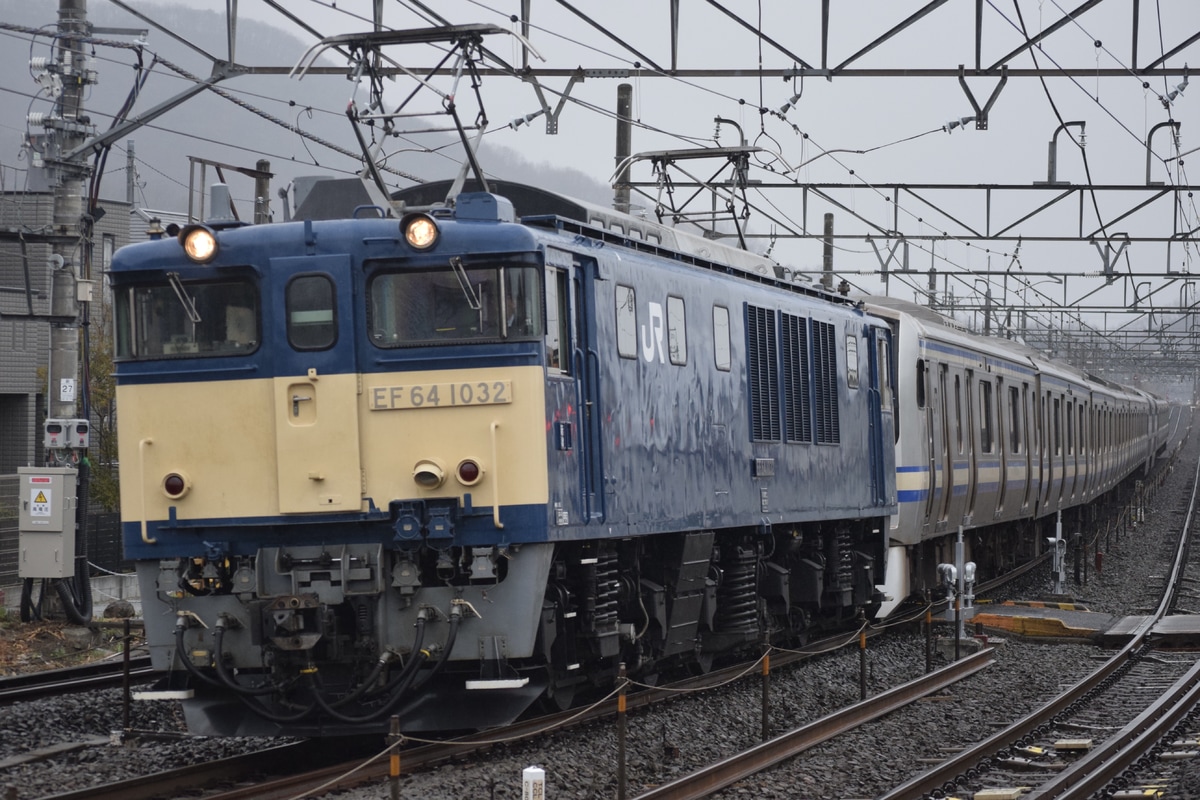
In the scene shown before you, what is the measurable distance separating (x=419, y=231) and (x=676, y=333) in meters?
3.26

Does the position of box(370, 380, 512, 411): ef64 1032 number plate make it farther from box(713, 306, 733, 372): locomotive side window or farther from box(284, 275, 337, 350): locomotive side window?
box(713, 306, 733, 372): locomotive side window

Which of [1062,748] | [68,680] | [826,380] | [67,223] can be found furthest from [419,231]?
[67,223]

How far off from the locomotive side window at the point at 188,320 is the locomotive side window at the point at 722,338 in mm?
4614

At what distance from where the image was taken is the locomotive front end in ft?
33.1

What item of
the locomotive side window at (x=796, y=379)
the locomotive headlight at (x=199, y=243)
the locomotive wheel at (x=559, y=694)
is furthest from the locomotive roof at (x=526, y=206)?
the locomotive wheel at (x=559, y=694)

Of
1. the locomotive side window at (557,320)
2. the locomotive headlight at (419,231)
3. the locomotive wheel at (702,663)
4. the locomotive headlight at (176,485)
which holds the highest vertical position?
the locomotive headlight at (419,231)

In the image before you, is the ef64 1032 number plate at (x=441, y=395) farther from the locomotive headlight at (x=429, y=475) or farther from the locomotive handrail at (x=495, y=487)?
the locomotive headlight at (x=429, y=475)

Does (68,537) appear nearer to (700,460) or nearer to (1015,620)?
(700,460)

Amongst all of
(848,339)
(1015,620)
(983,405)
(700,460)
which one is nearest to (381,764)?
(700,460)

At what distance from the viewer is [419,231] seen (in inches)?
405

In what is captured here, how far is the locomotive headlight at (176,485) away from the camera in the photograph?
1043cm

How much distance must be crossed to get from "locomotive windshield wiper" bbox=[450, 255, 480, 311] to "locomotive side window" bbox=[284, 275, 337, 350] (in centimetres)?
84

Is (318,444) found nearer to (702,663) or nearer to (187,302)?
(187,302)

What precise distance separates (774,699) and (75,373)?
34.1 feet
